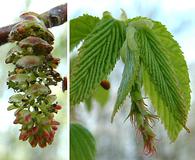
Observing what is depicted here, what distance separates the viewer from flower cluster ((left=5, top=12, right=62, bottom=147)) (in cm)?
65

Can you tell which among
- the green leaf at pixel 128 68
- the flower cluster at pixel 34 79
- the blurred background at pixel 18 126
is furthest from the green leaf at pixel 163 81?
the blurred background at pixel 18 126

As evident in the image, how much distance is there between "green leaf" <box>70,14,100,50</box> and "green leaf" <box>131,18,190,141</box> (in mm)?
75

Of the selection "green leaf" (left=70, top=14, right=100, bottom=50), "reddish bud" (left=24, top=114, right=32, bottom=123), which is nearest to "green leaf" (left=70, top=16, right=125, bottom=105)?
"green leaf" (left=70, top=14, right=100, bottom=50)

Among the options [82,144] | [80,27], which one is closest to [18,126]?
[82,144]

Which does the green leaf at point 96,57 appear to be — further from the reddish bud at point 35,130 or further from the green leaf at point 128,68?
the reddish bud at point 35,130

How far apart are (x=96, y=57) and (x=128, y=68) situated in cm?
7

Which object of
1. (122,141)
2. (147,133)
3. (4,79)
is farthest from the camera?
(122,141)

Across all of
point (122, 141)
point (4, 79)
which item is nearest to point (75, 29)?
point (4, 79)

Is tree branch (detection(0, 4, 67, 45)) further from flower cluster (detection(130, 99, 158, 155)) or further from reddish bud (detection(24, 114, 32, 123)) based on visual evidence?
flower cluster (detection(130, 99, 158, 155))

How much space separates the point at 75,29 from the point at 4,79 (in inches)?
13.5

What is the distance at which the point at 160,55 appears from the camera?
56cm

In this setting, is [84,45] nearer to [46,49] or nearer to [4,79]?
[46,49]

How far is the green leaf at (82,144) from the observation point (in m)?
0.73

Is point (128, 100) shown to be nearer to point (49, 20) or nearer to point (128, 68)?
point (49, 20)
